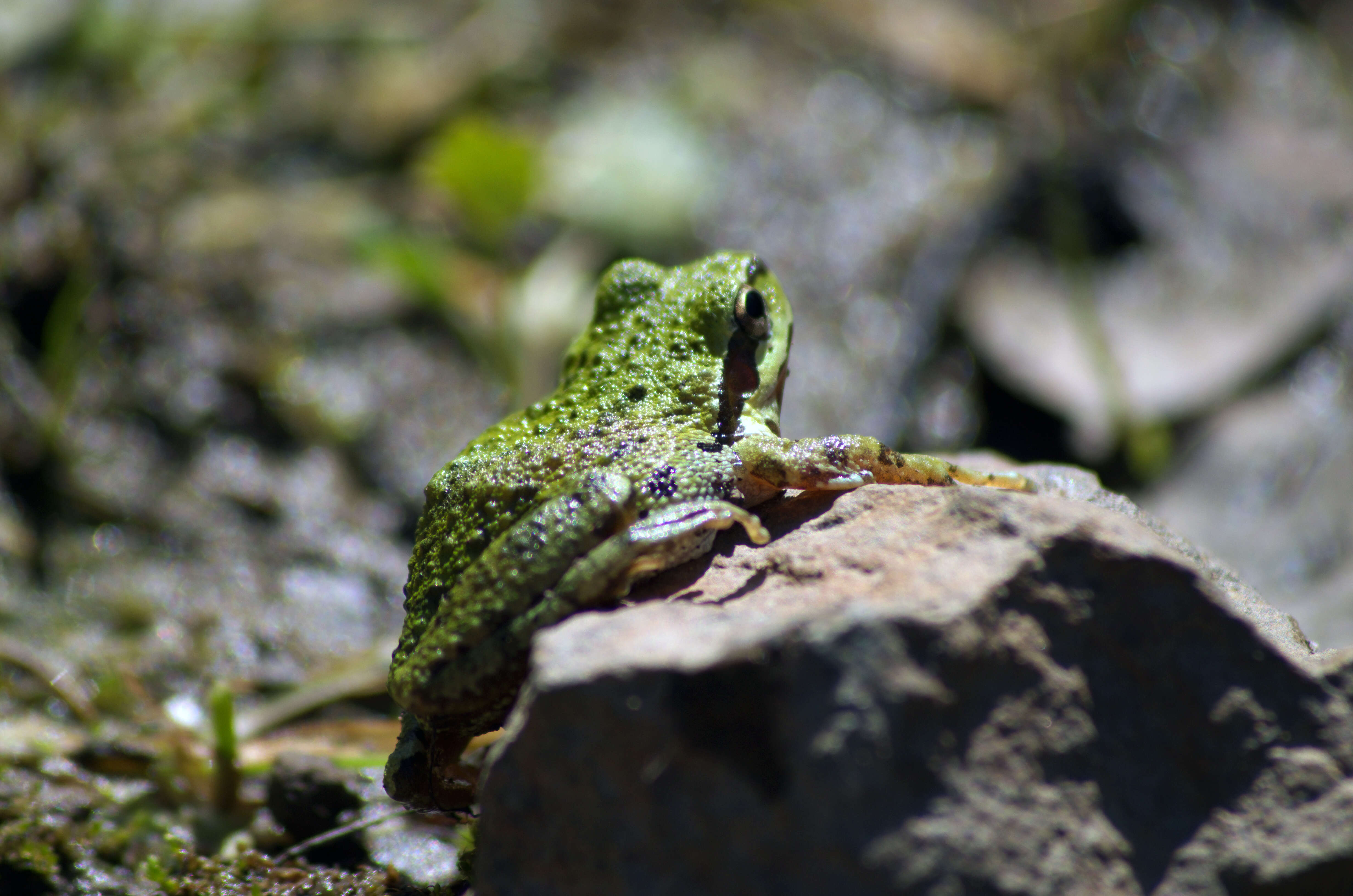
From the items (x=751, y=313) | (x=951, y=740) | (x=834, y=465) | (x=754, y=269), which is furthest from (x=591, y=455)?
(x=951, y=740)

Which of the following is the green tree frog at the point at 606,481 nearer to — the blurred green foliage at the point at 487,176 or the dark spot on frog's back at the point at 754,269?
the dark spot on frog's back at the point at 754,269

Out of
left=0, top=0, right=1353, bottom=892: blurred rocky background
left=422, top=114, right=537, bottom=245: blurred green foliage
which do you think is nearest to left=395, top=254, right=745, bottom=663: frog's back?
left=0, top=0, right=1353, bottom=892: blurred rocky background

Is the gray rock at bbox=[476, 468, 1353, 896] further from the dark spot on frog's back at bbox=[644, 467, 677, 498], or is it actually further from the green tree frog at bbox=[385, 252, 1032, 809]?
the dark spot on frog's back at bbox=[644, 467, 677, 498]

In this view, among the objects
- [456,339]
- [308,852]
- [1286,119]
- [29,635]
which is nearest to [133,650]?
[29,635]

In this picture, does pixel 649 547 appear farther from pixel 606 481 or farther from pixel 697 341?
pixel 697 341

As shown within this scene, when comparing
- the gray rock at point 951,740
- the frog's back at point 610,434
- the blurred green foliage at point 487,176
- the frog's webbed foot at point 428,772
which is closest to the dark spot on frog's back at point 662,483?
the frog's back at point 610,434

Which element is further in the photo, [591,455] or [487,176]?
[487,176]

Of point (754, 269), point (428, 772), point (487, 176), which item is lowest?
→ point (428, 772)
